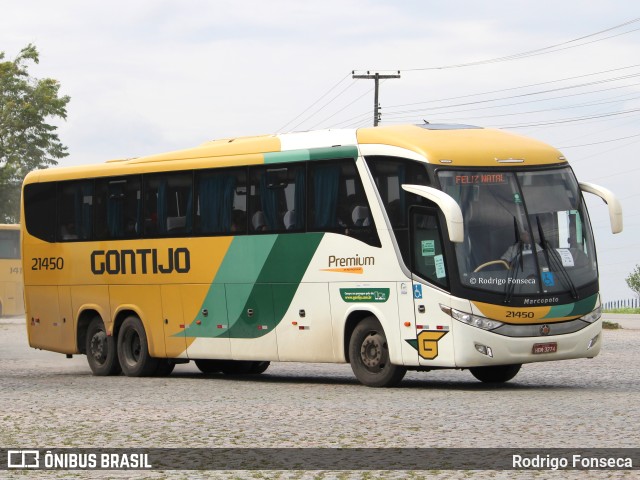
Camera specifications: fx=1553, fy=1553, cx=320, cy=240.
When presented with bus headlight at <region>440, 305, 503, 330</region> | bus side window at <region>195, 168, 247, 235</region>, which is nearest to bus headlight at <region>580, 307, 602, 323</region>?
bus headlight at <region>440, 305, 503, 330</region>

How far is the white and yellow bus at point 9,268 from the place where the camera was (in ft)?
191

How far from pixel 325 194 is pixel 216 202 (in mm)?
2464

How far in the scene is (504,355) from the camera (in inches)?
792

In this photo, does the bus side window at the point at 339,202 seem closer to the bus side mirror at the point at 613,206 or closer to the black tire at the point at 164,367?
the bus side mirror at the point at 613,206

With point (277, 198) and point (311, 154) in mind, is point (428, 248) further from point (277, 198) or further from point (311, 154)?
point (277, 198)

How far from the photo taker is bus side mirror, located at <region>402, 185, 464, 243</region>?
19703 mm

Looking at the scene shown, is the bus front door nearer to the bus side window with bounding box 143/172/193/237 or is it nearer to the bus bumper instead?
the bus bumper

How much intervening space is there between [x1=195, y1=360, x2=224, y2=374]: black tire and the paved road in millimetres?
438

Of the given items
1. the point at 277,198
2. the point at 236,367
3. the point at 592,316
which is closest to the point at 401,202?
Answer: the point at 277,198

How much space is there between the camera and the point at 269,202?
22938 millimetres

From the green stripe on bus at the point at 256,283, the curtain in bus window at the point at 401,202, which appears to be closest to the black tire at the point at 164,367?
the green stripe on bus at the point at 256,283

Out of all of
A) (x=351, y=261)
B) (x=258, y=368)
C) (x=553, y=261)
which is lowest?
(x=258, y=368)

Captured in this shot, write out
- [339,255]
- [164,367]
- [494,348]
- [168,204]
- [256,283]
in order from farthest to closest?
[164,367]
[168,204]
[256,283]
[339,255]
[494,348]

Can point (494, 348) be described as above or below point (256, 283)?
below
